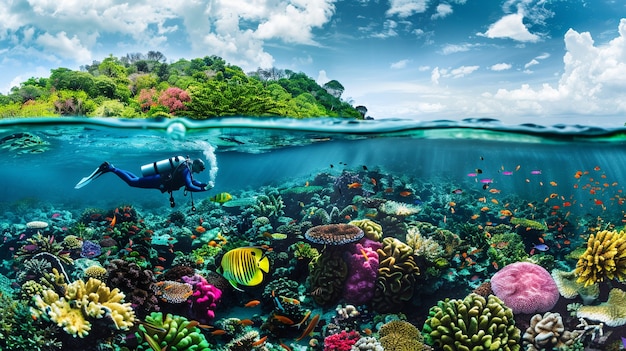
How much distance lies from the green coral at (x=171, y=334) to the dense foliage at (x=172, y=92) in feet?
13.8

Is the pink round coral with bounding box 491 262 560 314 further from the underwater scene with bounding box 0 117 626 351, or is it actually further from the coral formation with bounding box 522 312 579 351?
the coral formation with bounding box 522 312 579 351

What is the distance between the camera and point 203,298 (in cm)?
672

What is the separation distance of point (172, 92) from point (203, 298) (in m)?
4.84

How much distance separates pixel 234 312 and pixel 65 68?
291 inches

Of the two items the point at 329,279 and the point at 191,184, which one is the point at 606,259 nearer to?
the point at 329,279

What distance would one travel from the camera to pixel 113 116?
8.72 metres

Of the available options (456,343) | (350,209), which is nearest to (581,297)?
(456,343)

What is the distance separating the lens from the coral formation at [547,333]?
21.0 ft

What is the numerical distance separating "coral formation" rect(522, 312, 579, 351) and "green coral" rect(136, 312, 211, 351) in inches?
203

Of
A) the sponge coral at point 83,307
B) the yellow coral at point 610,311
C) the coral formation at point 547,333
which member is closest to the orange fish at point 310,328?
the sponge coral at point 83,307

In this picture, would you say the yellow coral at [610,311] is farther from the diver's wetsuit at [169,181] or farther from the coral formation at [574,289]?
the diver's wetsuit at [169,181]

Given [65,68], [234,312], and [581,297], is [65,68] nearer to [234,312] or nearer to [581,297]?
[234,312]

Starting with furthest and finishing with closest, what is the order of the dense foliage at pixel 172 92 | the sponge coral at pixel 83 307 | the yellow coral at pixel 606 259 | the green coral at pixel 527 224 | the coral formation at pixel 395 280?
the dense foliage at pixel 172 92
the green coral at pixel 527 224
the coral formation at pixel 395 280
the yellow coral at pixel 606 259
the sponge coral at pixel 83 307

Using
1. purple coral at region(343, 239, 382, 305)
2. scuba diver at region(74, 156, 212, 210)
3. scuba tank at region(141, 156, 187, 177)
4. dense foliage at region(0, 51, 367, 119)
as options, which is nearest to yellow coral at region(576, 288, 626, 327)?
purple coral at region(343, 239, 382, 305)
